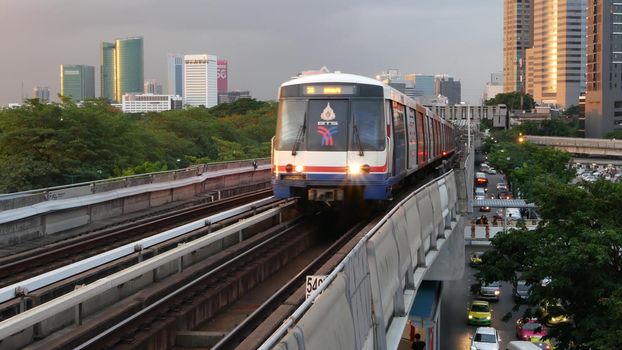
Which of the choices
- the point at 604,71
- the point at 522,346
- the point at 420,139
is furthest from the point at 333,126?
the point at 604,71

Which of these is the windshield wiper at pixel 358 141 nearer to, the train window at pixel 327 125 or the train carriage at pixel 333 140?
the train carriage at pixel 333 140

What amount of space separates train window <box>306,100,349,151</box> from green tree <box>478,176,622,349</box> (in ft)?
19.1

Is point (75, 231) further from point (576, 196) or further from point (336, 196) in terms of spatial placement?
point (576, 196)

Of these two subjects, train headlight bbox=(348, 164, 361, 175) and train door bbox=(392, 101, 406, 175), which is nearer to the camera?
train headlight bbox=(348, 164, 361, 175)

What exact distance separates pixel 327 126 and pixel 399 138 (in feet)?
7.49

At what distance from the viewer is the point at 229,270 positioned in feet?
40.4

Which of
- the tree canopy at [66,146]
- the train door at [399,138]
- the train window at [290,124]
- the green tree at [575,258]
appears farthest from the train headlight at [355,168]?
the tree canopy at [66,146]

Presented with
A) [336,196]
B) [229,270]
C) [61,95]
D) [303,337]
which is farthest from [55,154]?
[303,337]

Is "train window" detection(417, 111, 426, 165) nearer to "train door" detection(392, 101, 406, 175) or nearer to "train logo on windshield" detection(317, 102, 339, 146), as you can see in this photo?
"train door" detection(392, 101, 406, 175)

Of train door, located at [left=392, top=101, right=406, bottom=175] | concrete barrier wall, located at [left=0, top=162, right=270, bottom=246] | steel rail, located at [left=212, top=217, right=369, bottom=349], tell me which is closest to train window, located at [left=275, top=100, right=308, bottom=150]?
train door, located at [left=392, top=101, right=406, bottom=175]

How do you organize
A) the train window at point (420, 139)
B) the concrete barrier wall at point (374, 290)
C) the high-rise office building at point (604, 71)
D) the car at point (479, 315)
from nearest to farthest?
the concrete barrier wall at point (374, 290) → the train window at point (420, 139) → the car at point (479, 315) → the high-rise office building at point (604, 71)

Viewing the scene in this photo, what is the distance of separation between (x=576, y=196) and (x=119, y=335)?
47.5ft

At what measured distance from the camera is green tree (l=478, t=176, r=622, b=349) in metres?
16.8

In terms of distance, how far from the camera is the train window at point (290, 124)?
15555 millimetres
